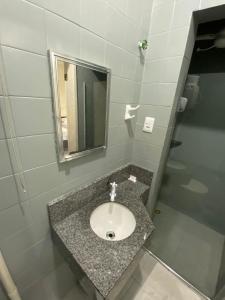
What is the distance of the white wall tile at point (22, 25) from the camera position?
0.48 meters

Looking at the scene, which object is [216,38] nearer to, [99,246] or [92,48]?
[92,48]

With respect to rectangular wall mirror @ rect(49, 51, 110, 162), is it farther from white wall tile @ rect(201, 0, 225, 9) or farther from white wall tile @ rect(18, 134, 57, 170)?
white wall tile @ rect(201, 0, 225, 9)

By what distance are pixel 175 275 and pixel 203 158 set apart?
1.25 meters

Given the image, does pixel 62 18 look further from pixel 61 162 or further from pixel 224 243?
pixel 224 243

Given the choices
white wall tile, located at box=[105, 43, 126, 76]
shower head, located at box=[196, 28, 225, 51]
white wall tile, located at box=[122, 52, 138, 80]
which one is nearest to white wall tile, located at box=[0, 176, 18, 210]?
white wall tile, located at box=[105, 43, 126, 76]

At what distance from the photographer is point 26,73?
569 millimetres

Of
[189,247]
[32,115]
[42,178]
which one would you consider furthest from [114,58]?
[189,247]

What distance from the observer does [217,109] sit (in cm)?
155

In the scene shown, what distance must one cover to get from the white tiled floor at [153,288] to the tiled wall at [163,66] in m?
0.91

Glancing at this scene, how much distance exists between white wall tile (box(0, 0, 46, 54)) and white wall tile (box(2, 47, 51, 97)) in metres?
0.03

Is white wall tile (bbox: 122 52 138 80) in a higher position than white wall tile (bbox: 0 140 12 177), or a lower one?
higher

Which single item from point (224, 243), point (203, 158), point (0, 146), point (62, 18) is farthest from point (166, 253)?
point (62, 18)

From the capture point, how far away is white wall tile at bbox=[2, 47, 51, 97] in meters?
0.53

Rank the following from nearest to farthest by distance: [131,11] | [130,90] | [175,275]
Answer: [131,11]
[130,90]
[175,275]
